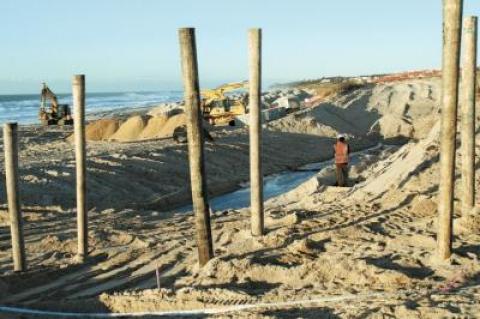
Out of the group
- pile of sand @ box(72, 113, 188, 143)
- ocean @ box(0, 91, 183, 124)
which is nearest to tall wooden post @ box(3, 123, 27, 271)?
pile of sand @ box(72, 113, 188, 143)

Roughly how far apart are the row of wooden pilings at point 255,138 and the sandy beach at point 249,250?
0.36 meters

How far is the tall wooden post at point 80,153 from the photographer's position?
8500mm

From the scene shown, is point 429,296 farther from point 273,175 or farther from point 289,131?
point 289,131

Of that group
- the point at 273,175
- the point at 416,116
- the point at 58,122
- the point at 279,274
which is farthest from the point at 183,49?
the point at 58,122

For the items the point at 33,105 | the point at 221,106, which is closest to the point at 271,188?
the point at 221,106

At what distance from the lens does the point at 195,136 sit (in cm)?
714

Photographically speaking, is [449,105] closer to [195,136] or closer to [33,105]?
[195,136]

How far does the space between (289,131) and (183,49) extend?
22206 millimetres

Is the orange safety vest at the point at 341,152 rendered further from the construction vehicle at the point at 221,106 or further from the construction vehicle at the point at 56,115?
Result: the construction vehicle at the point at 56,115

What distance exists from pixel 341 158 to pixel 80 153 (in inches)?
250

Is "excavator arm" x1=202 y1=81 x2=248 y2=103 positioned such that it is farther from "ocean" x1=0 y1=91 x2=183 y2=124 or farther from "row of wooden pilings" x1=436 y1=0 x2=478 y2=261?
"row of wooden pilings" x1=436 y1=0 x2=478 y2=261

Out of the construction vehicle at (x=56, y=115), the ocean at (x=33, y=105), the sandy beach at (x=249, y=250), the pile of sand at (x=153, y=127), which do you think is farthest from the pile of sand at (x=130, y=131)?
the ocean at (x=33, y=105)

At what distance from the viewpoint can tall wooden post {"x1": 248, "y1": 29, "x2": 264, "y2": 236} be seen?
26.7 ft

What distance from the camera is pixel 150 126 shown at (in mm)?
29000
